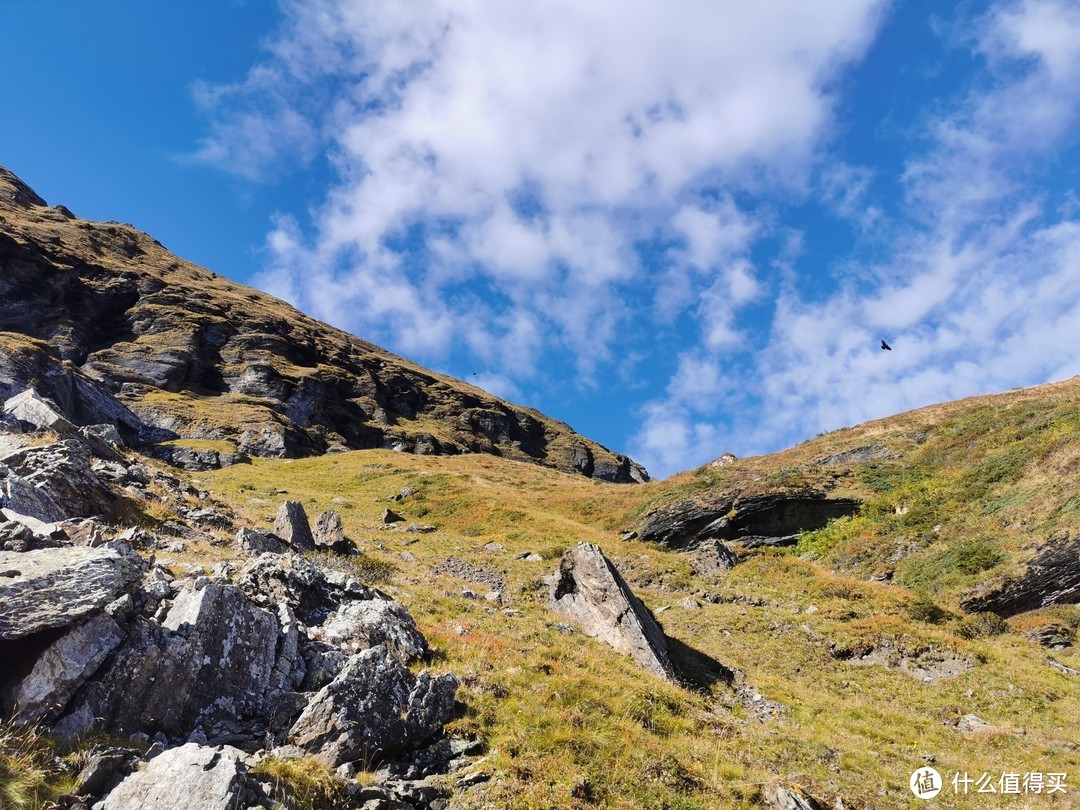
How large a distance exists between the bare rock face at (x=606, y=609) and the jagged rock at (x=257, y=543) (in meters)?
11.2

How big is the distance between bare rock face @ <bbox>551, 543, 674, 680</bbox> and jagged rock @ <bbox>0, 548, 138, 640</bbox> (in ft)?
45.8

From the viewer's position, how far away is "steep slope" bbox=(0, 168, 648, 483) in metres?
99.9

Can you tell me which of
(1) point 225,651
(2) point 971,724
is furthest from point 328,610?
(2) point 971,724

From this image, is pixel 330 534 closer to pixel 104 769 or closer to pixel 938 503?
pixel 104 769

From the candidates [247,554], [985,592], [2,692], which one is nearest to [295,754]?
[2,692]

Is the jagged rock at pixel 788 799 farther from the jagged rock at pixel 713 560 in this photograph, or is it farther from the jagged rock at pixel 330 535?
the jagged rock at pixel 330 535

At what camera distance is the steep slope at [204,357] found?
9988 cm

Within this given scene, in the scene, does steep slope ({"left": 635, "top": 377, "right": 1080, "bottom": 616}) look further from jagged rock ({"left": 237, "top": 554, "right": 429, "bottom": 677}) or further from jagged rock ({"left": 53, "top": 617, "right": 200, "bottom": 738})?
jagged rock ({"left": 53, "top": 617, "right": 200, "bottom": 738})

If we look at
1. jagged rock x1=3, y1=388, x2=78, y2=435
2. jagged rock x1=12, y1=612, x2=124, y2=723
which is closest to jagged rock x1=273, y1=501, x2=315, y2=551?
jagged rock x1=3, y1=388, x2=78, y2=435

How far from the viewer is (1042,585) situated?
21469 millimetres

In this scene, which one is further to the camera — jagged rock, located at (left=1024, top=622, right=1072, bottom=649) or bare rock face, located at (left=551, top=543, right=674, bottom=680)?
jagged rock, located at (left=1024, top=622, right=1072, bottom=649)

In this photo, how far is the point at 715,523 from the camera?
35906 mm

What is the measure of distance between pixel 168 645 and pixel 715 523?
33071mm

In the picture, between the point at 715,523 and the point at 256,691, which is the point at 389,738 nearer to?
the point at 256,691
